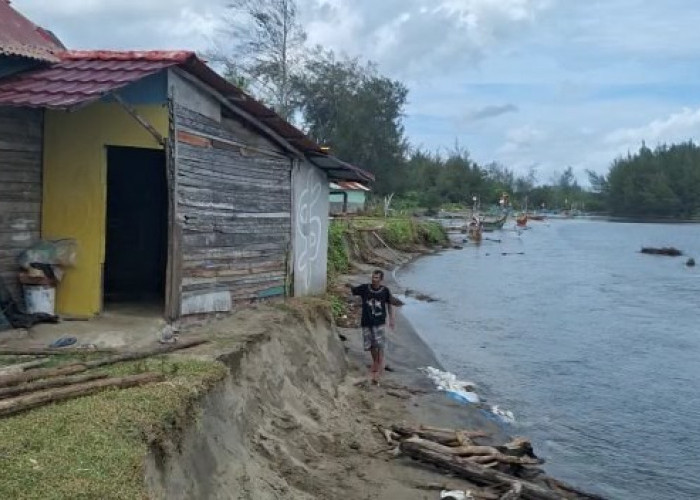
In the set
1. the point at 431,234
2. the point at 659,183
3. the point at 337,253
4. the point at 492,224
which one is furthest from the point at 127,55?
the point at 659,183

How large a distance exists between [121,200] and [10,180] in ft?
11.3

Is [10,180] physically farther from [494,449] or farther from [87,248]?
[494,449]

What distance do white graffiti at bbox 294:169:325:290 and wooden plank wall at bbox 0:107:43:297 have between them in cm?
557

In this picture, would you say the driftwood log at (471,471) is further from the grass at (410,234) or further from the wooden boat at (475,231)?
the wooden boat at (475,231)

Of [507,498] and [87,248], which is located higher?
[87,248]

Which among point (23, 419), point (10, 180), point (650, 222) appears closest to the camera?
point (23, 419)

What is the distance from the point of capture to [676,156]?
4892 inches

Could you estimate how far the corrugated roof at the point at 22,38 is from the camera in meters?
10.8

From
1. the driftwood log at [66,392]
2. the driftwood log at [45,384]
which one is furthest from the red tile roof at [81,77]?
the driftwood log at [66,392]

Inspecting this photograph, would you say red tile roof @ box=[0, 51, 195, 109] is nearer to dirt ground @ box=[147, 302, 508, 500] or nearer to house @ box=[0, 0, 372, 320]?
house @ box=[0, 0, 372, 320]

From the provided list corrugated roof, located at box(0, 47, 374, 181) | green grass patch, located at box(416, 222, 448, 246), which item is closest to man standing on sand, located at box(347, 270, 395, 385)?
corrugated roof, located at box(0, 47, 374, 181)

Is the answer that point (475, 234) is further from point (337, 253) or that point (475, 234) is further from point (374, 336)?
point (374, 336)

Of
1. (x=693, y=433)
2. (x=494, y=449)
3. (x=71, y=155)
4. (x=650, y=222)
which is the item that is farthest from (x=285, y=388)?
(x=650, y=222)

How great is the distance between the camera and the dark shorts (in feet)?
44.0
